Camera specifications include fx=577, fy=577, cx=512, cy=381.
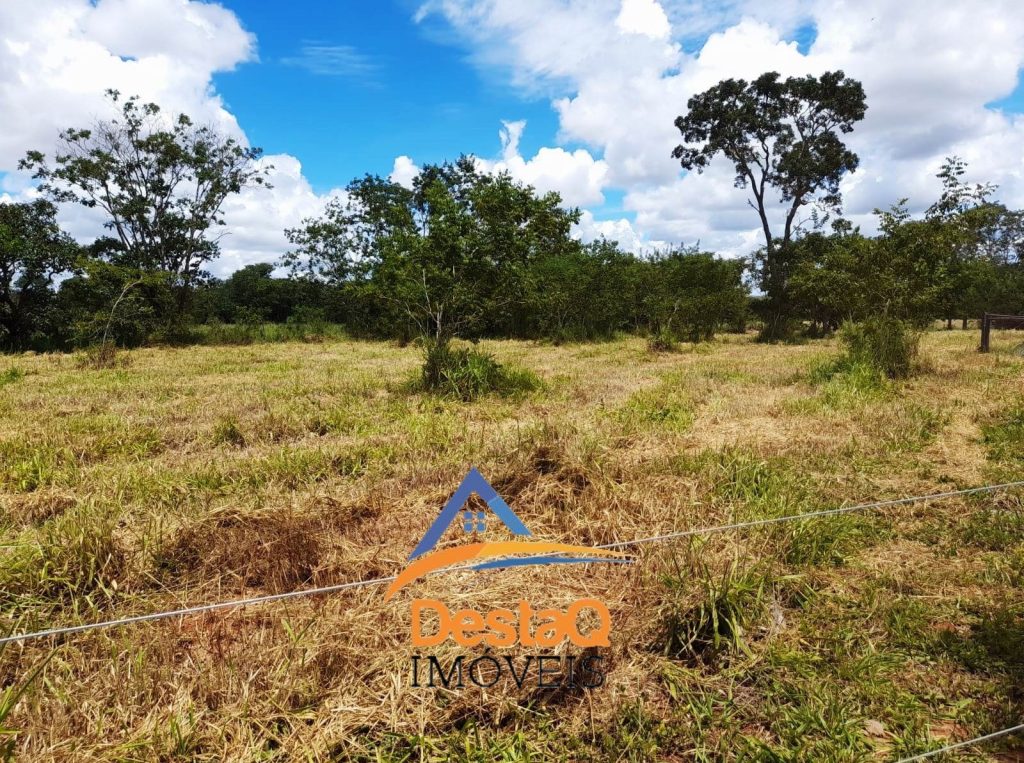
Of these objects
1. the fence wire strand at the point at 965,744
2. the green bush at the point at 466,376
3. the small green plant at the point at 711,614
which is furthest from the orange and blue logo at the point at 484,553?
the green bush at the point at 466,376

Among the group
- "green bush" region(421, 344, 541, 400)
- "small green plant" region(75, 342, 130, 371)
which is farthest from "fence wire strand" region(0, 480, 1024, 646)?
"small green plant" region(75, 342, 130, 371)

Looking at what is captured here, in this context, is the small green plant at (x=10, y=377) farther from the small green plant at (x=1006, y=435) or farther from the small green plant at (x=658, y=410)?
the small green plant at (x=1006, y=435)

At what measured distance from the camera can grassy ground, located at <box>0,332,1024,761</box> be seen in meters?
2.21

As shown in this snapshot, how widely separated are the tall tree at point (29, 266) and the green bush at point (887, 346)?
26.0 m

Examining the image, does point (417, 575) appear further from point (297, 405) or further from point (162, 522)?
point (297, 405)

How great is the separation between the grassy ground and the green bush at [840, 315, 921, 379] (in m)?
3.72

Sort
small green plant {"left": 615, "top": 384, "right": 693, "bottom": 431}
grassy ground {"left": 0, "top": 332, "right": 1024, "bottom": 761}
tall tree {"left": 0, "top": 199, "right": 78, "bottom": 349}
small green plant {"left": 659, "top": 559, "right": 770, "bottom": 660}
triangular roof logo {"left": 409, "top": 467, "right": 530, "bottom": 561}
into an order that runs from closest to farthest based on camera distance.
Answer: grassy ground {"left": 0, "top": 332, "right": 1024, "bottom": 761} → small green plant {"left": 659, "top": 559, "right": 770, "bottom": 660} → triangular roof logo {"left": 409, "top": 467, "right": 530, "bottom": 561} → small green plant {"left": 615, "top": 384, "right": 693, "bottom": 431} → tall tree {"left": 0, "top": 199, "right": 78, "bottom": 349}

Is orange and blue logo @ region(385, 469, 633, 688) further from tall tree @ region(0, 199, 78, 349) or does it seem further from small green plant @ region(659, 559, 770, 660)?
tall tree @ region(0, 199, 78, 349)

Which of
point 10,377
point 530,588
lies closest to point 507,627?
point 530,588

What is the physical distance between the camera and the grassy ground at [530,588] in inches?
86.9

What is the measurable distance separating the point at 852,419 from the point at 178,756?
7.21m

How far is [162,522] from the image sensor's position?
12.0 ft

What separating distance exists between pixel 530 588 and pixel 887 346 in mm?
10138

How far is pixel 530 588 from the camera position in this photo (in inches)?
121
